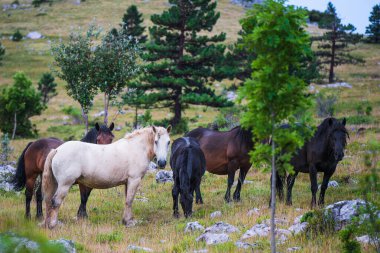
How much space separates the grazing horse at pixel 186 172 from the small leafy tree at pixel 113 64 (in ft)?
46.2

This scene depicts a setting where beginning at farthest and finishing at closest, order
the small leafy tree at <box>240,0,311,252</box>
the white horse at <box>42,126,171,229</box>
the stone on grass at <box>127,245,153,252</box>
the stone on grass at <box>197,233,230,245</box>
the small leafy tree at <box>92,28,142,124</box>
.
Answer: the small leafy tree at <box>92,28,142,124</box>
the white horse at <box>42,126,171,229</box>
the stone on grass at <box>197,233,230,245</box>
the stone on grass at <box>127,245,153,252</box>
the small leafy tree at <box>240,0,311,252</box>

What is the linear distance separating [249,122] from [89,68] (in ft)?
65.0

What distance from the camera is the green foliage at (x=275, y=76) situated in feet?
21.3

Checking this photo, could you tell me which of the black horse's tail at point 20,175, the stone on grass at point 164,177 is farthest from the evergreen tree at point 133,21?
the black horse's tail at point 20,175

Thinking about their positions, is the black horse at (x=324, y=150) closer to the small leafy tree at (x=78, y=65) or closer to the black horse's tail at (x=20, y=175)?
the black horse's tail at (x=20, y=175)

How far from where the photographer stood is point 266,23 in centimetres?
652

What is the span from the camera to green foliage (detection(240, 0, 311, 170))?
6.49 m

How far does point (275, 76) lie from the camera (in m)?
6.63

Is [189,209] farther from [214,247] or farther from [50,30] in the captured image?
[50,30]

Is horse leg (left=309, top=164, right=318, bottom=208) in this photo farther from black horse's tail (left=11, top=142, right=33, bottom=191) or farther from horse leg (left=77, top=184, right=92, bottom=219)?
black horse's tail (left=11, top=142, right=33, bottom=191)

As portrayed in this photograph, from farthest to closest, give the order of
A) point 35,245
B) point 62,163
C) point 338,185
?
point 338,185 < point 62,163 < point 35,245

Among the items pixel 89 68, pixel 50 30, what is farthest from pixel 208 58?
pixel 50 30

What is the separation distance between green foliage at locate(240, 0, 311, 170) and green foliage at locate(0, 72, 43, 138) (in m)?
39.2

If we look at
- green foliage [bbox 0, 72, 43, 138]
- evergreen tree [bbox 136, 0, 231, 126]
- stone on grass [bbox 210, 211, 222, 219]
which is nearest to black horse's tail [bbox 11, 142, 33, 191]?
stone on grass [bbox 210, 211, 222, 219]
